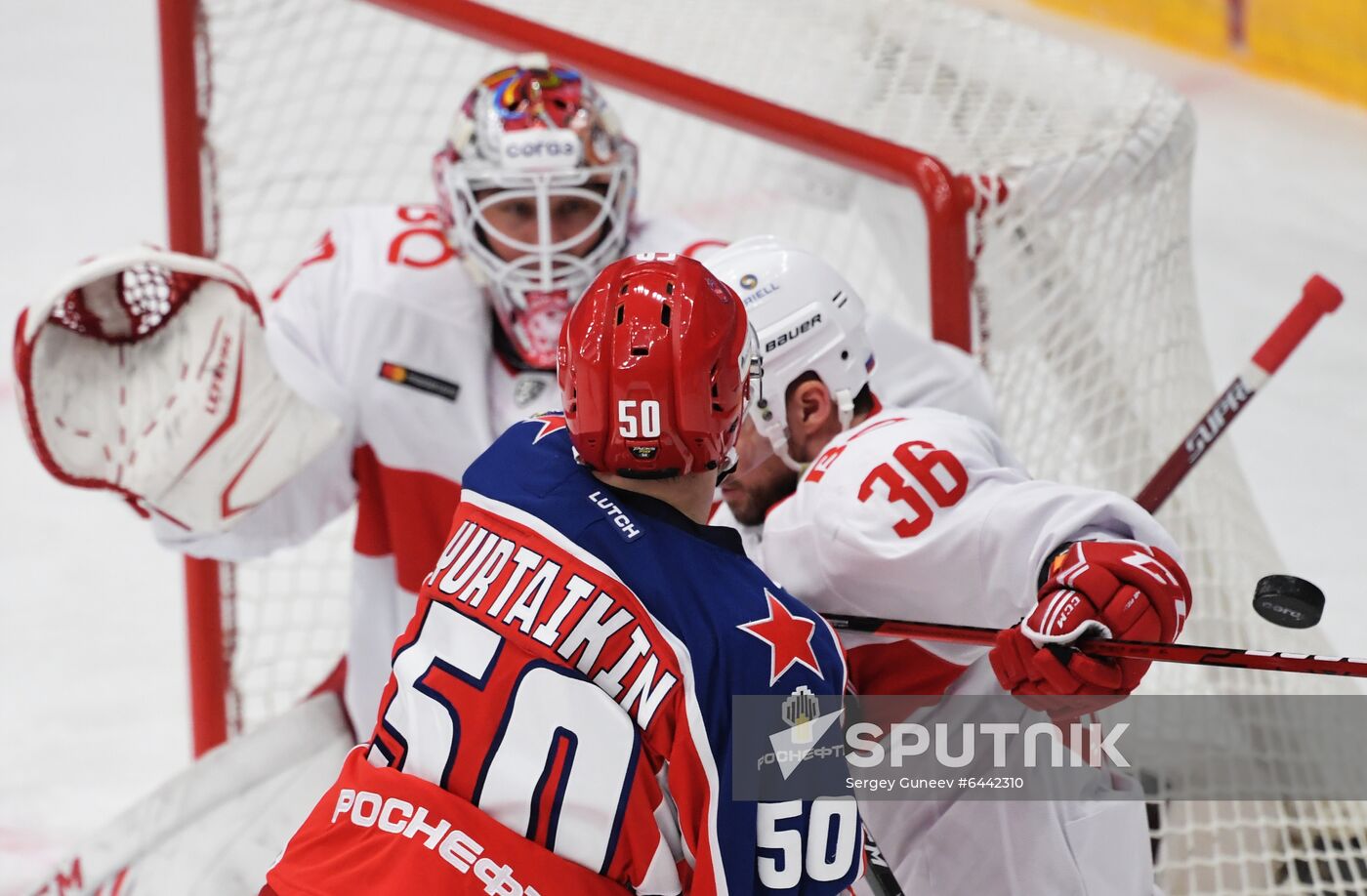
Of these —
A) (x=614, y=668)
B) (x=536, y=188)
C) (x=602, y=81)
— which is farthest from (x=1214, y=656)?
(x=602, y=81)

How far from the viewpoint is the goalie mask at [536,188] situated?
91.2 inches

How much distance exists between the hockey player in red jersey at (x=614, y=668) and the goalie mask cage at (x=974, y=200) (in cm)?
96

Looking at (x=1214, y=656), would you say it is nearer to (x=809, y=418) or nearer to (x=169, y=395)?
(x=809, y=418)

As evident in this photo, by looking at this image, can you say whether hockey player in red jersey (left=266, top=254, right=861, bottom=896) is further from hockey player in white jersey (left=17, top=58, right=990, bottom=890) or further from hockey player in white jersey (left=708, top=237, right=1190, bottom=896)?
hockey player in white jersey (left=17, top=58, right=990, bottom=890)

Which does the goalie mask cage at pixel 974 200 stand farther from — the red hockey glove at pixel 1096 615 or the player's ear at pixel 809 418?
the red hockey glove at pixel 1096 615

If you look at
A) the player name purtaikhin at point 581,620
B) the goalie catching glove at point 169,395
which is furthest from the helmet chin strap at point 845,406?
the goalie catching glove at point 169,395

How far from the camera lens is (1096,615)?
1.43m

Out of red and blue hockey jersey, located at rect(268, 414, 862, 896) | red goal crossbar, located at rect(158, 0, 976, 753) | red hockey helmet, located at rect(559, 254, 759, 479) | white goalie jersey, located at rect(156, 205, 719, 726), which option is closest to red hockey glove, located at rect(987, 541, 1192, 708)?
red and blue hockey jersey, located at rect(268, 414, 862, 896)

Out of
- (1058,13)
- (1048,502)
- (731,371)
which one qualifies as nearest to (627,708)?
(731,371)

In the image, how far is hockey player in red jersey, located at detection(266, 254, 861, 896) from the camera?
141 centimetres

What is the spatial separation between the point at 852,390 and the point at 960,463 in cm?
25

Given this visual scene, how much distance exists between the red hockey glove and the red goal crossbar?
0.91 m

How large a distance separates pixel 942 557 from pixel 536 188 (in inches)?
37.3

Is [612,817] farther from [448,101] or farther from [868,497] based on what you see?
[448,101]
